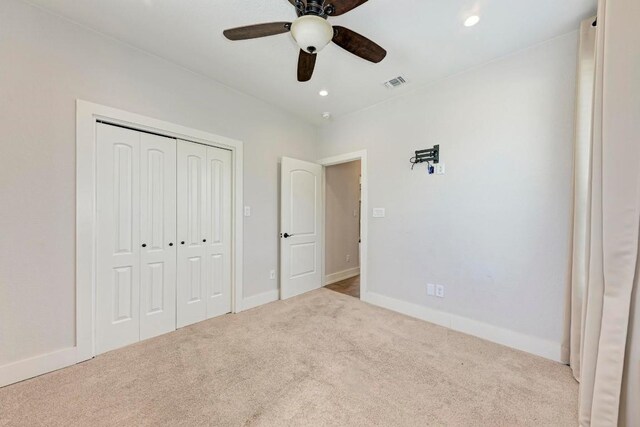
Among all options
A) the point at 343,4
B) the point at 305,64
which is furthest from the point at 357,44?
the point at 305,64

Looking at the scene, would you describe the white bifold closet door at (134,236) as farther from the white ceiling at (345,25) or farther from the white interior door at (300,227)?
the white interior door at (300,227)

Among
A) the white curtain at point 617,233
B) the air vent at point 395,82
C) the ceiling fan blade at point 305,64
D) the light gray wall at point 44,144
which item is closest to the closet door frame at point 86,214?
the light gray wall at point 44,144

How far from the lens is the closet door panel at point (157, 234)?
7.92 ft

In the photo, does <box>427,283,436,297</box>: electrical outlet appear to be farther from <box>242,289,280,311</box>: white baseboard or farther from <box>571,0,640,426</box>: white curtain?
<box>242,289,280,311</box>: white baseboard

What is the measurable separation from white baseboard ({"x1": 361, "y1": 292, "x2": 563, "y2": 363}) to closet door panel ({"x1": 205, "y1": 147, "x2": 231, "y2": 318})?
6.34 feet

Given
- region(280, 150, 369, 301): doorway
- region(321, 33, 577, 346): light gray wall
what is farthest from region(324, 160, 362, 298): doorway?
region(321, 33, 577, 346): light gray wall

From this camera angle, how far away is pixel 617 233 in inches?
36.0

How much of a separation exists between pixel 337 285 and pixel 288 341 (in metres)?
1.95

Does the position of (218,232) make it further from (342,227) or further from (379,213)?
(342,227)

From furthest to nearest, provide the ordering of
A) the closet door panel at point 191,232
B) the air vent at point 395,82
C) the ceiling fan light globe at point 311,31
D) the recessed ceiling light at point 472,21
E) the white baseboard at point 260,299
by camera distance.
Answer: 1. the white baseboard at point 260,299
2. the air vent at point 395,82
3. the closet door panel at point 191,232
4. the recessed ceiling light at point 472,21
5. the ceiling fan light globe at point 311,31

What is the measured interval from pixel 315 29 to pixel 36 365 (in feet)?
9.91

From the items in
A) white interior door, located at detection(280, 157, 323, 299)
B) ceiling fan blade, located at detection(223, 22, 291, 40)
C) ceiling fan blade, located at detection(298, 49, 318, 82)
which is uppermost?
ceiling fan blade, located at detection(223, 22, 291, 40)

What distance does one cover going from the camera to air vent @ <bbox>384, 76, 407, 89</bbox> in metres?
2.77

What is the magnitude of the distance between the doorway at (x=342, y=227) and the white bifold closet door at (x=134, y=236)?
235 centimetres
